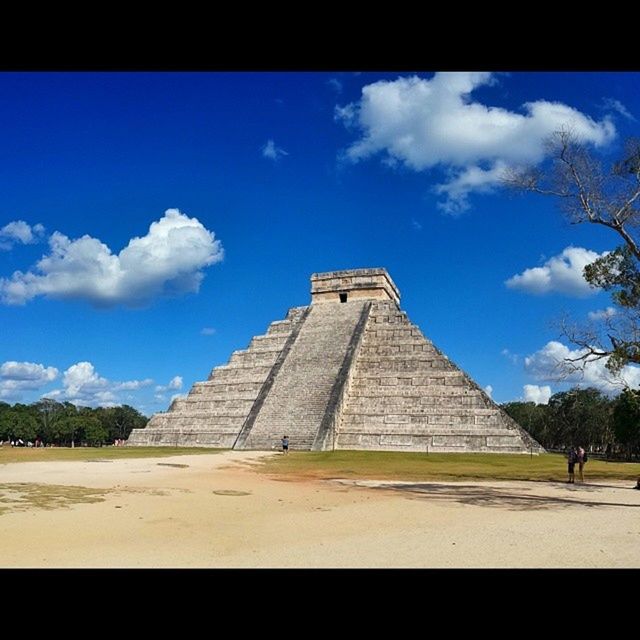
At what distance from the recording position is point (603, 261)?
44.9 ft

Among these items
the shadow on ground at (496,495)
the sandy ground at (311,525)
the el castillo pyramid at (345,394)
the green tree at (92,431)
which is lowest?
the green tree at (92,431)

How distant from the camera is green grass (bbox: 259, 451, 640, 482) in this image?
54.7 ft

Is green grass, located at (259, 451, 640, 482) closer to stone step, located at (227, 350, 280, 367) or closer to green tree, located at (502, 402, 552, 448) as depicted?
stone step, located at (227, 350, 280, 367)

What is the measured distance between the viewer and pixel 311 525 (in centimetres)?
779

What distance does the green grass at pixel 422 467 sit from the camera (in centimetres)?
1667

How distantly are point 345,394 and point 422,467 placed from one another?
9.80m

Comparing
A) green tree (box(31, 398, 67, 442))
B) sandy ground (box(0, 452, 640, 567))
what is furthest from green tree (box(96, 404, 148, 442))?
sandy ground (box(0, 452, 640, 567))

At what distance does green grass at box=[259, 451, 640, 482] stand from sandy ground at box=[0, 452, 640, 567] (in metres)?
2.97

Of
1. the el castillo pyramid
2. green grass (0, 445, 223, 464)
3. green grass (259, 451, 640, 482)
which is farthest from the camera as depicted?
the el castillo pyramid

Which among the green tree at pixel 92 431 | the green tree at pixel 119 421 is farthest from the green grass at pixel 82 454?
the green tree at pixel 119 421

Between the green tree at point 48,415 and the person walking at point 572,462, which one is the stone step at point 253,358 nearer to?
the person walking at point 572,462

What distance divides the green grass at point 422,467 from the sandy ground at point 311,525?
2.97 meters

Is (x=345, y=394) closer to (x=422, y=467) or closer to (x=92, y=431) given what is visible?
(x=422, y=467)

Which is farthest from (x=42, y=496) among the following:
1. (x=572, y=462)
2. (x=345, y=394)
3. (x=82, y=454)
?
(x=345, y=394)
